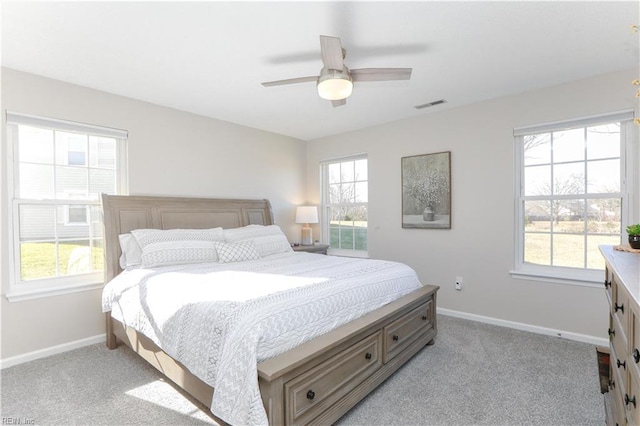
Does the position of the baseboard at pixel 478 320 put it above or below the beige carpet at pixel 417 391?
above

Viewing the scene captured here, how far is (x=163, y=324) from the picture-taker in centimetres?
200

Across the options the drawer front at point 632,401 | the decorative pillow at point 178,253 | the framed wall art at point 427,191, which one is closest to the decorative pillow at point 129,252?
the decorative pillow at point 178,253

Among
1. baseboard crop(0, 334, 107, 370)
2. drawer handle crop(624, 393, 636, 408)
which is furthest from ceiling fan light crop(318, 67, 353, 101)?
baseboard crop(0, 334, 107, 370)

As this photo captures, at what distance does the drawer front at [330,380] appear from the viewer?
160cm

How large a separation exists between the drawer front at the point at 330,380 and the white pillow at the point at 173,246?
5.95 feet

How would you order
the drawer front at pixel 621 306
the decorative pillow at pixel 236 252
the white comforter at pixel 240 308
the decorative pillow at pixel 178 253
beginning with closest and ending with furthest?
the drawer front at pixel 621 306 < the white comforter at pixel 240 308 < the decorative pillow at pixel 178 253 < the decorative pillow at pixel 236 252

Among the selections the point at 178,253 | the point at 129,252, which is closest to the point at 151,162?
the point at 129,252

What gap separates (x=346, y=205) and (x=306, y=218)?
2.15ft

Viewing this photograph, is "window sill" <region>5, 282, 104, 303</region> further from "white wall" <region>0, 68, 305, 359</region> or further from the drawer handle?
the drawer handle

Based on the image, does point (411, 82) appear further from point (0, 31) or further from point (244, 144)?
point (0, 31)

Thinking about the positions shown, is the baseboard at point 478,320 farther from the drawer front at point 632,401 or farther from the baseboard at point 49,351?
the drawer front at point 632,401

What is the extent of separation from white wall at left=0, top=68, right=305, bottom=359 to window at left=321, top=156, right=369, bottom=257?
0.49 m

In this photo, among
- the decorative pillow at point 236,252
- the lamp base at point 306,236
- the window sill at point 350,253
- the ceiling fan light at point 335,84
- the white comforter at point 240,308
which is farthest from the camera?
the lamp base at point 306,236

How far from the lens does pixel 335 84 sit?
2.09 meters
